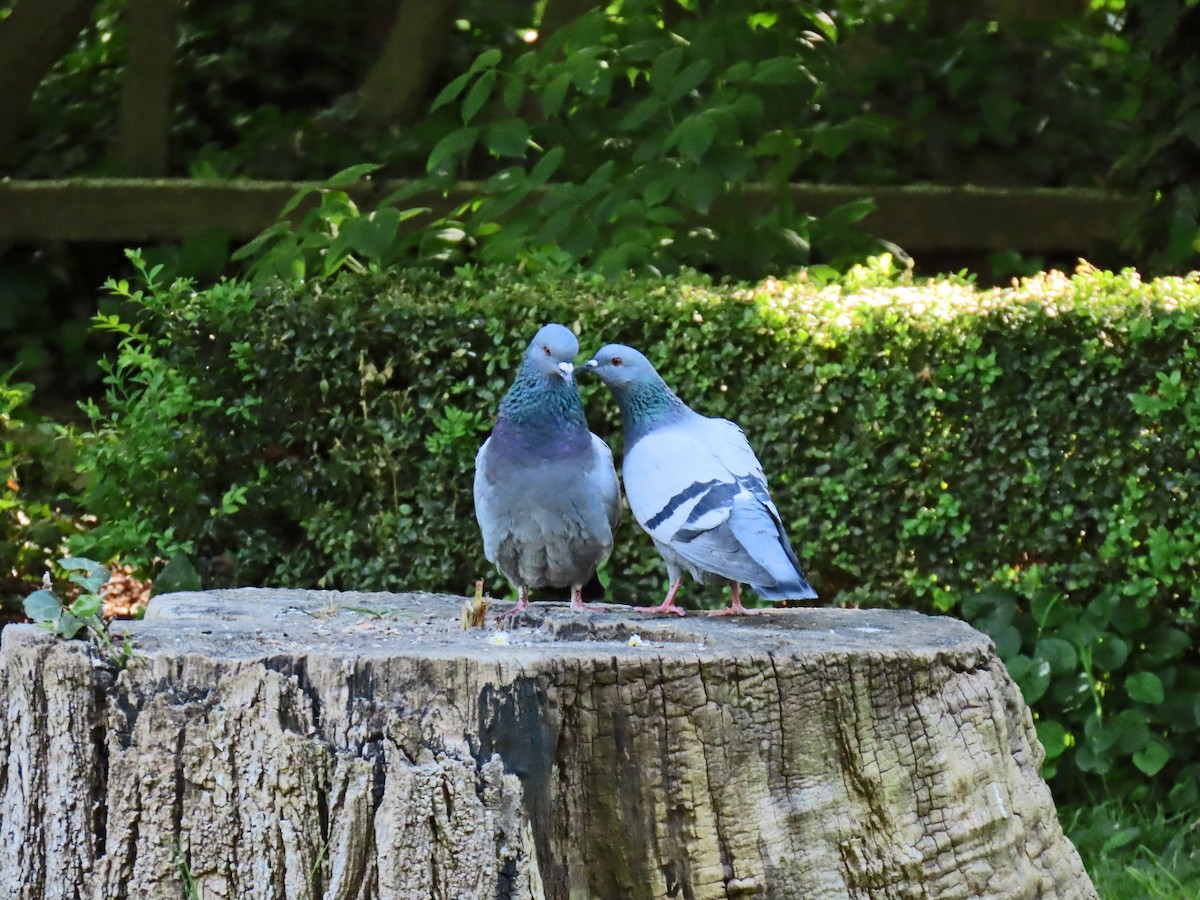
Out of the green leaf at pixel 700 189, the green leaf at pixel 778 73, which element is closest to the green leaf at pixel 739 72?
the green leaf at pixel 778 73

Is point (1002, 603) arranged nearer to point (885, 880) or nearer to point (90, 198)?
point (885, 880)

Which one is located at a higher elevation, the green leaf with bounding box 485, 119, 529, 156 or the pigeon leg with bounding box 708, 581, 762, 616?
the green leaf with bounding box 485, 119, 529, 156

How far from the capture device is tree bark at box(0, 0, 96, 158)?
6.98 metres

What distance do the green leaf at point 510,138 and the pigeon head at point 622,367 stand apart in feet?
6.35

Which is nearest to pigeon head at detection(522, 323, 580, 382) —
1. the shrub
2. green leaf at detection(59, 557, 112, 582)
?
green leaf at detection(59, 557, 112, 582)

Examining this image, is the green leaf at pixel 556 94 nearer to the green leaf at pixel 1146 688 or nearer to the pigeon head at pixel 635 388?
the pigeon head at pixel 635 388

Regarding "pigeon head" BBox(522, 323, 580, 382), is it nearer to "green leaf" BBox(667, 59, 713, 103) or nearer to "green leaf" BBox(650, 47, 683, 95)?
"green leaf" BBox(667, 59, 713, 103)

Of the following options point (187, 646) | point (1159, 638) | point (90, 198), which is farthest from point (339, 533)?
point (90, 198)

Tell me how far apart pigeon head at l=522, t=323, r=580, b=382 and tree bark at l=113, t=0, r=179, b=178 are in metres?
5.03

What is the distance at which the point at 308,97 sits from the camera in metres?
→ 8.09

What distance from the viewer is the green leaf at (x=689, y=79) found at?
472 centimetres

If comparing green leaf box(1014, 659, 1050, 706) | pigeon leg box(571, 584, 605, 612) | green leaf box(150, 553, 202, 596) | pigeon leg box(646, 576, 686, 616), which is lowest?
green leaf box(150, 553, 202, 596)

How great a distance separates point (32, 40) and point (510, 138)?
342 centimetres

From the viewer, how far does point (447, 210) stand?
689 cm
